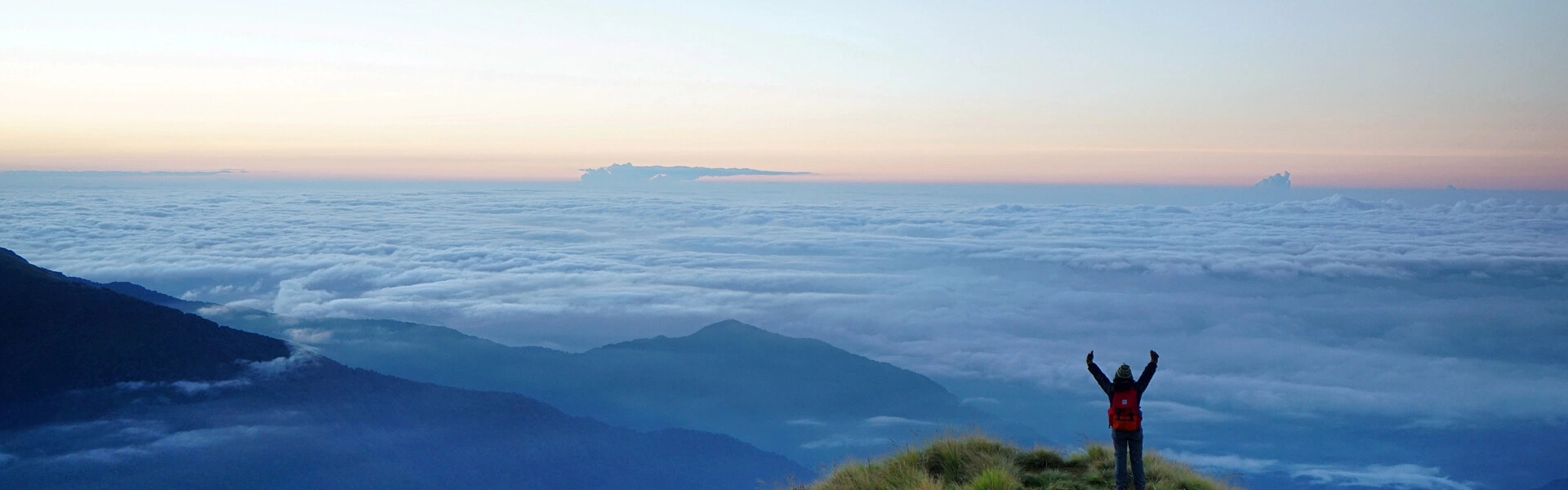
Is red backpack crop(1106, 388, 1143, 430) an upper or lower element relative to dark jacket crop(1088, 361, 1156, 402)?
lower

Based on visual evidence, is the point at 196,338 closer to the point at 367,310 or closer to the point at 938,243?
the point at 367,310

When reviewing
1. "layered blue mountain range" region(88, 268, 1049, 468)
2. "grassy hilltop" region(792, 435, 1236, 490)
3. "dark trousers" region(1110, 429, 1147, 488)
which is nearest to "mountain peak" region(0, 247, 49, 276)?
"layered blue mountain range" region(88, 268, 1049, 468)

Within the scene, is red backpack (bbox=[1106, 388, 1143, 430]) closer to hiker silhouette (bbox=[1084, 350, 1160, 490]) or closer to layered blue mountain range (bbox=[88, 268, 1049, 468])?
hiker silhouette (bbox=[1084, 350, 1160, 490])

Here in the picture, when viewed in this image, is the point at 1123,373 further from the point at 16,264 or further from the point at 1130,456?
the point at 16,264

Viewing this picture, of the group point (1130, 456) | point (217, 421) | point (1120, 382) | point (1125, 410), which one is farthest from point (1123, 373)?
point (217, 421)

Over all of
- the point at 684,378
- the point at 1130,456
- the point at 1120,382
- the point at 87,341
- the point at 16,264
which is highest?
the point at 1120,382

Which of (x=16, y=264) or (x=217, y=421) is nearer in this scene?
(x=217, y=421)

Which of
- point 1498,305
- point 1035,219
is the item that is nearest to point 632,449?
point 1035,219
